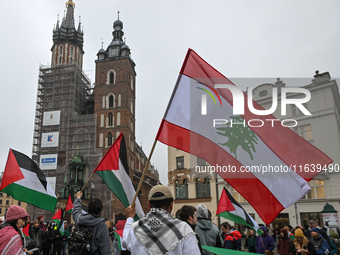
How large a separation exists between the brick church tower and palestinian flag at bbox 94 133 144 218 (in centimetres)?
3767

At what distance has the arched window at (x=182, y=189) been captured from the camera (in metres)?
28.6

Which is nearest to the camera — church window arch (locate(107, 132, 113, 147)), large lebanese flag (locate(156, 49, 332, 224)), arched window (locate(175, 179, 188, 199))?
large lebanese flag (locate(156, 49, 332, 224))

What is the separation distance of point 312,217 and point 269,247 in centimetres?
1571

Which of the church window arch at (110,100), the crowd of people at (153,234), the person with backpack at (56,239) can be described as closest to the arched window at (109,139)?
the church window arch at (110,100)

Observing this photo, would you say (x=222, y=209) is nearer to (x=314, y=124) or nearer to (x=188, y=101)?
(x=188, y=101)

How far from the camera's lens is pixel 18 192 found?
7.18 metres

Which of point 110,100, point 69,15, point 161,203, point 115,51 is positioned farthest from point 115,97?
point 161,203

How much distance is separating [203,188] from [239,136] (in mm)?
23844

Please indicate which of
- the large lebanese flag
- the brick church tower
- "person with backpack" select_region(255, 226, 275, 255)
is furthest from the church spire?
the large lebanese flag

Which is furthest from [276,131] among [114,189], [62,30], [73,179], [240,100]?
[62,30]

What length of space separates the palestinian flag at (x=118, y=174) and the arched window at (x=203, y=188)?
74.1 feet

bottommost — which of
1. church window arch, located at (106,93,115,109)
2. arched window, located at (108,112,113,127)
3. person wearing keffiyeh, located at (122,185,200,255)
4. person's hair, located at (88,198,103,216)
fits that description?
person wearing keffiyeh, located at (122,185,200,255)

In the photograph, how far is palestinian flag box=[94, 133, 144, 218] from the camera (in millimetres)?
5664

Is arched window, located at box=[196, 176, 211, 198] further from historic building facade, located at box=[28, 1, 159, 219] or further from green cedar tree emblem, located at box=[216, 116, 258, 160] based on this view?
green cedar tree emblem, located at box=[216, 116, 258, 160]
